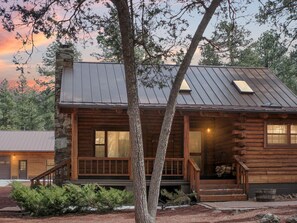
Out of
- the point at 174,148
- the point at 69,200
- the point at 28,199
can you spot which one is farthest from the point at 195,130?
the point at 28,199

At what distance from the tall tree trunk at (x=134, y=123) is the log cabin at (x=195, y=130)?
20.9 feet

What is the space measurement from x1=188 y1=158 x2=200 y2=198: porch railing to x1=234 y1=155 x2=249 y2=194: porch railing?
1641 mm

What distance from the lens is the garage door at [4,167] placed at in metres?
41.3

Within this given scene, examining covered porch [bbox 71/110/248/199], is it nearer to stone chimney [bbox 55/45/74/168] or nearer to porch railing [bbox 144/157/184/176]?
porch railing [bbox 144/157/184/176]

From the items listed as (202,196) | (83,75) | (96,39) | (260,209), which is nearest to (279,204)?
(260,209)

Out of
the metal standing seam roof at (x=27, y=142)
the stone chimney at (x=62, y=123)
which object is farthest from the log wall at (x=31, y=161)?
the stone chimney at (x=62, y=123)

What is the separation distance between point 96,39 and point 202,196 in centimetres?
704

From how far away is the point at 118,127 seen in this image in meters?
19.2

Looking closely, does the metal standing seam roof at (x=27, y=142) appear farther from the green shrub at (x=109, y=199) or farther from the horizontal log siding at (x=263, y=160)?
the green shrub at (x=109, y=199)

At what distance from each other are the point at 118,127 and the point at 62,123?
242 centimetres

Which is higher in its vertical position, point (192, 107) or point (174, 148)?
point (192, 107)

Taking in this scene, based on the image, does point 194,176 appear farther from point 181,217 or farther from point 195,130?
point 195,130

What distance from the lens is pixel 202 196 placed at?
16109 millimetres

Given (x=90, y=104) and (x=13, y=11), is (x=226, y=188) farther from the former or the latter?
(x=13, y=11)
